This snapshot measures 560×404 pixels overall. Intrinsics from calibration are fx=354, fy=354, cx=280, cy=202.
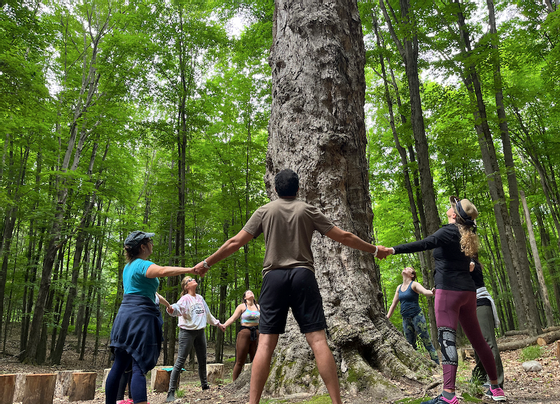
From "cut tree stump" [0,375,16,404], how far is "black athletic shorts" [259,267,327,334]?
5906mm

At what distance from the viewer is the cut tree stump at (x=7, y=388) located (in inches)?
234

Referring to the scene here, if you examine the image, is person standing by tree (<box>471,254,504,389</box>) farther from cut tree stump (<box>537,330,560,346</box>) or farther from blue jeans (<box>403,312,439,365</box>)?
cut tree stump (<box>537,330,560,346</box>)

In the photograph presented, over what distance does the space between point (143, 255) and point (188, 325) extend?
3246 millimetres

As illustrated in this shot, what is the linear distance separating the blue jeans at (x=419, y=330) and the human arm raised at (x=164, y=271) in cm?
539

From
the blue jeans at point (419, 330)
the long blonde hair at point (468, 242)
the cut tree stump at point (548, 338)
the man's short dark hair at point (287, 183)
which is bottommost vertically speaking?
the cut tree stump at point (548, 338)

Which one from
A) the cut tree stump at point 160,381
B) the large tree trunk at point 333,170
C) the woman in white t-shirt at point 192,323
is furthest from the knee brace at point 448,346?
the cut tree stump at point 160,381

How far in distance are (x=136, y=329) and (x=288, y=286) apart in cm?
149

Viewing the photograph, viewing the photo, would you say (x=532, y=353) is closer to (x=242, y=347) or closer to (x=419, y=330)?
(x=419, y=330)

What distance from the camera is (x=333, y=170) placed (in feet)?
13.9

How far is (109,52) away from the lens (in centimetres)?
1386

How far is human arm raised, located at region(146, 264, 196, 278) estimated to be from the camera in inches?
111

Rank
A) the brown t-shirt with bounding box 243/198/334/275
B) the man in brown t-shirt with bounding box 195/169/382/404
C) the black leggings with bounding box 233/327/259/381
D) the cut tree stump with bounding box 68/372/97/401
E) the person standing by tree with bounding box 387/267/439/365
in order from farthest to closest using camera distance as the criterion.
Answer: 1. the person standing by tree with bounding box 387/267/439/365
2. the black leggings with bounding box 233/327/259/381
3. the cut tree stump with bounding box 68/372/97/401
4. the brown t-shirt with bounding box 243/198/334/275
5. the man in brown t-shirt with bounding box 195/169/382/404

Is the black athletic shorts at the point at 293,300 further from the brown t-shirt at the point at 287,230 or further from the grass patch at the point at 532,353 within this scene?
the grass patch at the point at 532,353

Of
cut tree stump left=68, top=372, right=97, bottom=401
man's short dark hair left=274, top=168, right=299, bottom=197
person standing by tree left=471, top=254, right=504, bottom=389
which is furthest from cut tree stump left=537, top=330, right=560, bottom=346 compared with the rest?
cut tree stump left=68, top=372, right=97, bottom=401
